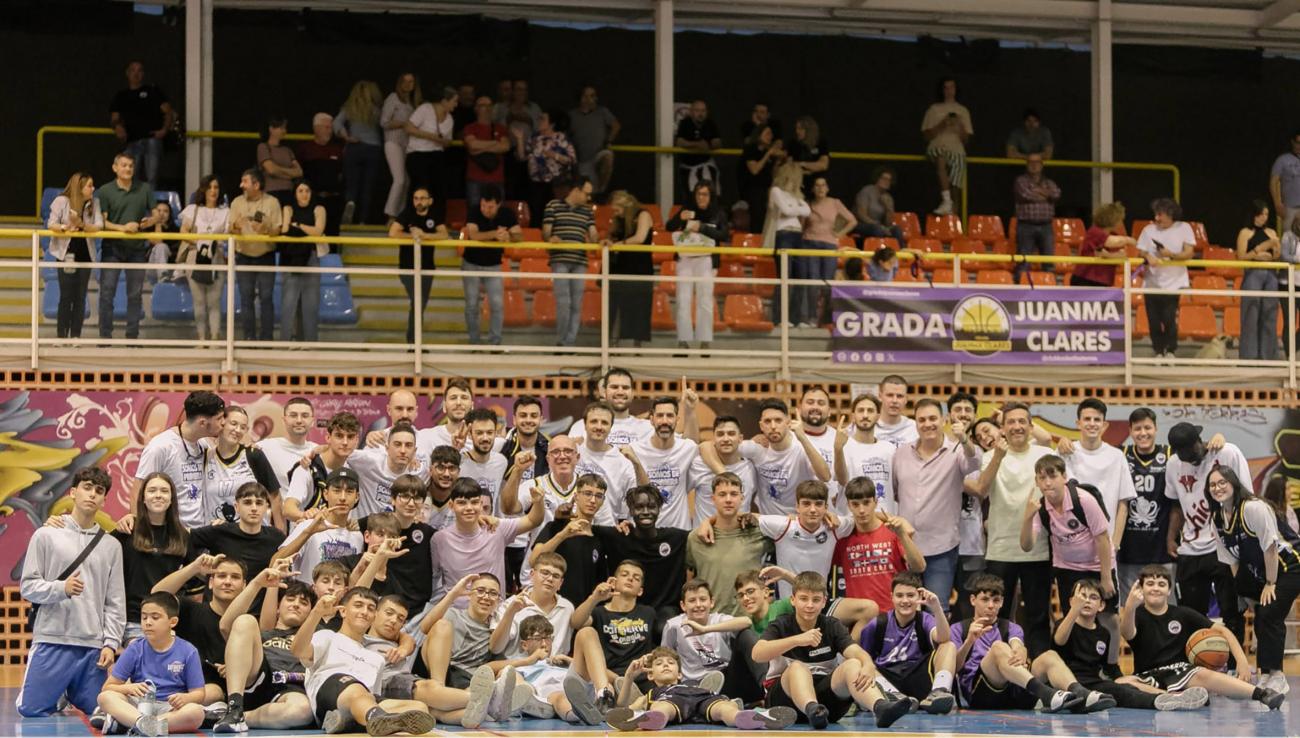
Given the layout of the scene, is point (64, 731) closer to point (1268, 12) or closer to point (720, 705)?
point (720, 705)

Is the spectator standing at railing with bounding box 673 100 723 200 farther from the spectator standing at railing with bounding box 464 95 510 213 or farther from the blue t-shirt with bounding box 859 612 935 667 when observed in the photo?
the blue t-shirt with bounding box 859 612 935 667

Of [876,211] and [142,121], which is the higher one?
[142,121]

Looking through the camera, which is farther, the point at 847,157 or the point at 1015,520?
the point at 847,157

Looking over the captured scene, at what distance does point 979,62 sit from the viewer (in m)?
26.8

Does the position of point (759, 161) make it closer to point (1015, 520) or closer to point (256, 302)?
point (256, 302)

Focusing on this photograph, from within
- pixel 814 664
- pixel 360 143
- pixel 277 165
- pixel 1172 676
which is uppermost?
pixel 360 143

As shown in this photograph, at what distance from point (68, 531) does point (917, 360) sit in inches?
377

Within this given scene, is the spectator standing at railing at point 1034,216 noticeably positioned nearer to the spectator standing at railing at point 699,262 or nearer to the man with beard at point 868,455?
the spectator standing at railing at point 699,262

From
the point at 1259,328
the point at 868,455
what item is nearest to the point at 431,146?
the point at 868,455

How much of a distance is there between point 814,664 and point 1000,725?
1.37 metres

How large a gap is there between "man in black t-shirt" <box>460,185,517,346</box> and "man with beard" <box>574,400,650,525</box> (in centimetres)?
451

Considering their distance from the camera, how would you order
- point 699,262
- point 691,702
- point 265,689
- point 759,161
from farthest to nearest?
point 759,161 → point 699,262 → point 691,702 → point 265,689

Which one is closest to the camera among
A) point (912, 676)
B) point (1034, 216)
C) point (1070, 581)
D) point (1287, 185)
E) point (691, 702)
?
point (691, 702)

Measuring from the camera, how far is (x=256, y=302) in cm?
1848
